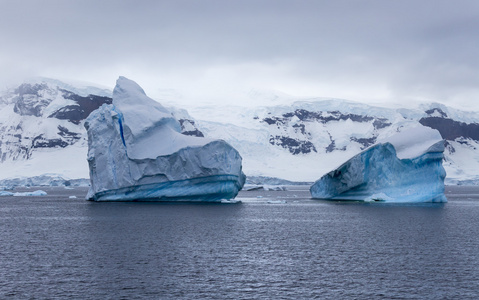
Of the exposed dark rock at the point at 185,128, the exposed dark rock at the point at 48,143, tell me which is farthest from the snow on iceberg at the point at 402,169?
the exposed dark rock at the point at 48,143

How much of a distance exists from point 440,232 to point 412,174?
18.7 meters

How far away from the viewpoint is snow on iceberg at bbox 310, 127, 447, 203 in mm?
51031

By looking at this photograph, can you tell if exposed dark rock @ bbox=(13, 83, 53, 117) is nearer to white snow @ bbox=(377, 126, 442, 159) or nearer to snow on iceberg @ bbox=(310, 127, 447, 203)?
snow on iceberg @ bbox=(310, 127, 447, 203)

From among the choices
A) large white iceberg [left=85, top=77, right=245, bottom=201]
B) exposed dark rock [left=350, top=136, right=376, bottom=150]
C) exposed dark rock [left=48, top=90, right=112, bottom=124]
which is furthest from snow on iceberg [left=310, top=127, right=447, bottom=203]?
exposed dark rock [left=350, top=136, right=376, bottom=150]

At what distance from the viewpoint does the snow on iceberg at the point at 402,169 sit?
51.0 metres

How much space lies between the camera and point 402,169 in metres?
51.6

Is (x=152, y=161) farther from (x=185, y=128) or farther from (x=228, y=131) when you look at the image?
(x=185, y=128)

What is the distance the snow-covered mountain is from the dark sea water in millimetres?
105272

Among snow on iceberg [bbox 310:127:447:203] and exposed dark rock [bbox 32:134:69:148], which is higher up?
exposed dark rock [bbox 32:134:69:148]

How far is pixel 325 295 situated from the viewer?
58.4 ft

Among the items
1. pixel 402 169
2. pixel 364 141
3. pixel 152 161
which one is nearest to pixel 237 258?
pixel 152 161

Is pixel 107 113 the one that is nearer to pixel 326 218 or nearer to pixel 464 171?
pixel 326 218

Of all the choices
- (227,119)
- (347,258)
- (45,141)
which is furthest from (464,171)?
(347,258)

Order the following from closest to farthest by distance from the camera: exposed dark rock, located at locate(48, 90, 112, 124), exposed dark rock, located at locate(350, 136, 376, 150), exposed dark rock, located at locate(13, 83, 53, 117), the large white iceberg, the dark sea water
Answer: the dark sea water < the large white iceberg < exposed dark rock, located at locate(48, 90, 112, 124) < exposed dark rock, located at locate(13, 83, 53, 117) < exposed dark rock, located at locate(350, 136, 376, 150)
